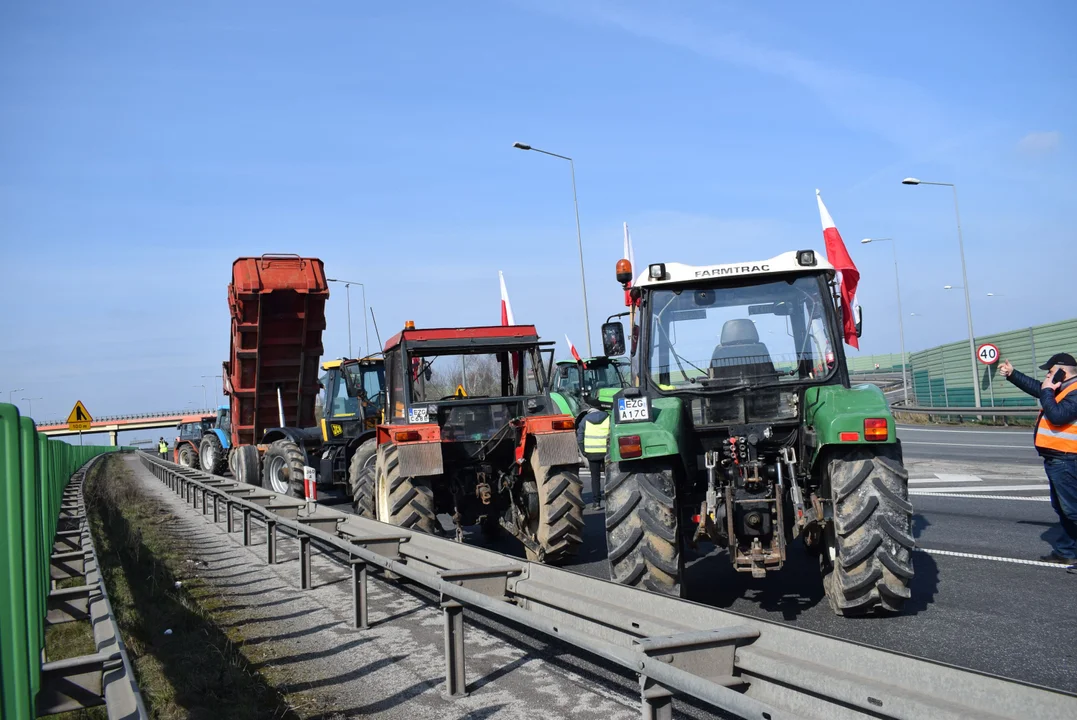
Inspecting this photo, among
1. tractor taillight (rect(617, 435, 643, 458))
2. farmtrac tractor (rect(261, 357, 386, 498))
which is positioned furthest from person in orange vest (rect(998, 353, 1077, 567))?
farmtrac tractor (rect(261, 357, 386, 498))

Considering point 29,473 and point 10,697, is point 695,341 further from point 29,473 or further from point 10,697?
point 10,697

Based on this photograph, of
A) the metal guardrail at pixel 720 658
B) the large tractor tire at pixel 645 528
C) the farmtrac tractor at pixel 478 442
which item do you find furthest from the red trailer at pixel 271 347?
the large tractor tire at pixel 645 528

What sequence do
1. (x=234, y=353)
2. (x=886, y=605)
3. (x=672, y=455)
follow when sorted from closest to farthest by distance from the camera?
1. (x=886, y=605)
2. (x=672, y=455)
3. (x=234, y=353)

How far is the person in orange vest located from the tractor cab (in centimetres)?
1007

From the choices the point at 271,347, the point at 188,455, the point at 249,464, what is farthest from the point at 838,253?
the point at 188,455

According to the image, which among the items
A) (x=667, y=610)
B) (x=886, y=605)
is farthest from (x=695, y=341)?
(x=667, y=610)

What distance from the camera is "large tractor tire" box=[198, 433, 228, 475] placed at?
25.2m

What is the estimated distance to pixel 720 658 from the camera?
387cm

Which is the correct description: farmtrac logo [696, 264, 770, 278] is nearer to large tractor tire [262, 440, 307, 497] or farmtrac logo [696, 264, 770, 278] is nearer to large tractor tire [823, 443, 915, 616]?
large tractor tire [823, 443, 915, 616]

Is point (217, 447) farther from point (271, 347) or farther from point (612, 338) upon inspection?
point (612, 338)

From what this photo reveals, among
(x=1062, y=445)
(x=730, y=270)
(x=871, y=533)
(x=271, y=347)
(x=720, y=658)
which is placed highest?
(x=271, y=347)

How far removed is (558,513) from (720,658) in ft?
16.7

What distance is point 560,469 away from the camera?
9.19 meters

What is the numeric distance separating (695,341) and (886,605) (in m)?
2.34
